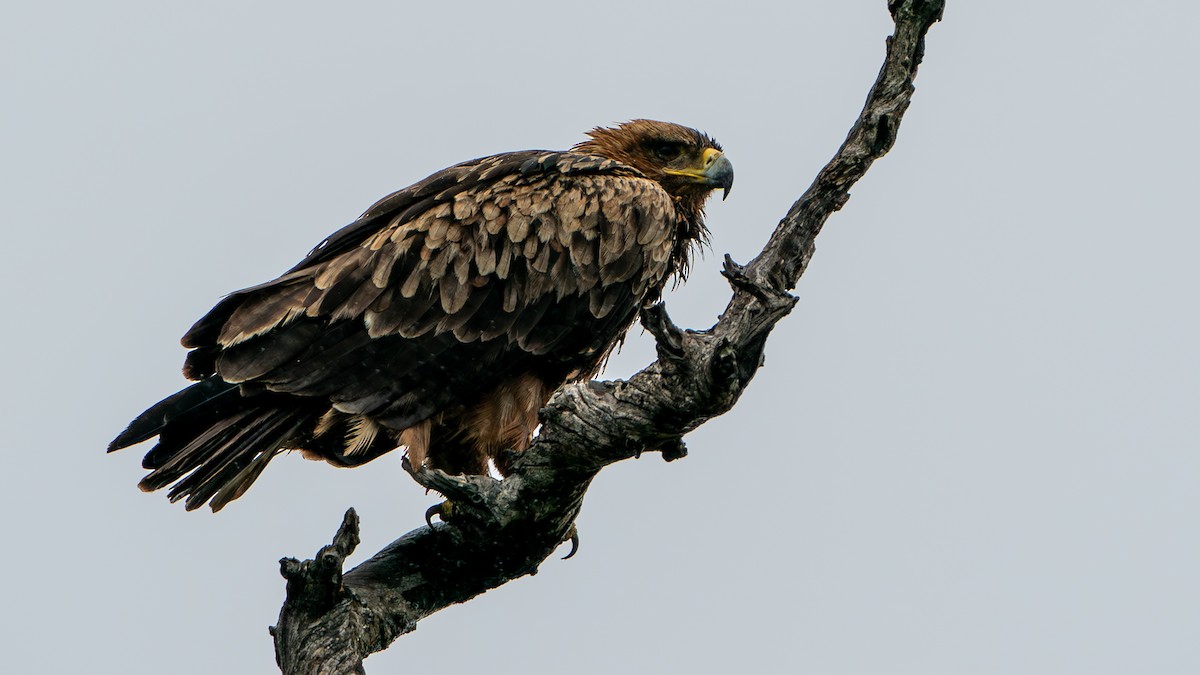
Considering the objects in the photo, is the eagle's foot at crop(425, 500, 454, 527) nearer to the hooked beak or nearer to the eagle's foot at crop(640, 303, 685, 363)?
the eagle's foot at crop(640, 303, 685, 363)

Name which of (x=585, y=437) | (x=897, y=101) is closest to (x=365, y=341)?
(x=585, y=437)

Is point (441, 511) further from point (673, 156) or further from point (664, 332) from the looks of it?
point (673, 156)

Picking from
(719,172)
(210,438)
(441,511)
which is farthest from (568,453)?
(719,172)

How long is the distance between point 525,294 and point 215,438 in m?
1.64

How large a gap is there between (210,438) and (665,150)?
10.5 feet

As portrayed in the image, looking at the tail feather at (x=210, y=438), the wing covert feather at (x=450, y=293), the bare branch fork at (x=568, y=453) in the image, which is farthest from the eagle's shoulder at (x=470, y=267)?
the bare branch fork at (x=568, y=453)

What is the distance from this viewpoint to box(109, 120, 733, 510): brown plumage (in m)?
6.17

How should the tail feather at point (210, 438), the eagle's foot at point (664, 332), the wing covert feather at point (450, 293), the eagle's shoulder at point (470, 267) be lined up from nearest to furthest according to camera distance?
the eagle's foot at point (664, 332)
the tail feather at point (210, 438)
the wing covert feather at point (450, 293)
the eagle's shoulder at point (470, 267)

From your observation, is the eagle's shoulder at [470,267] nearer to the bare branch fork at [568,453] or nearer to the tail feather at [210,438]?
the tail feather at [210,438]

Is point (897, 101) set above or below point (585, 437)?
above

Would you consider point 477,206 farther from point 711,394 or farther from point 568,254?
point 711,394

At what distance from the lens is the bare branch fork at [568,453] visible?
488 cm

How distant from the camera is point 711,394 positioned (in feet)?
16.1

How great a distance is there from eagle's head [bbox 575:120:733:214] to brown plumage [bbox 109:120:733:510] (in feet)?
2.05
